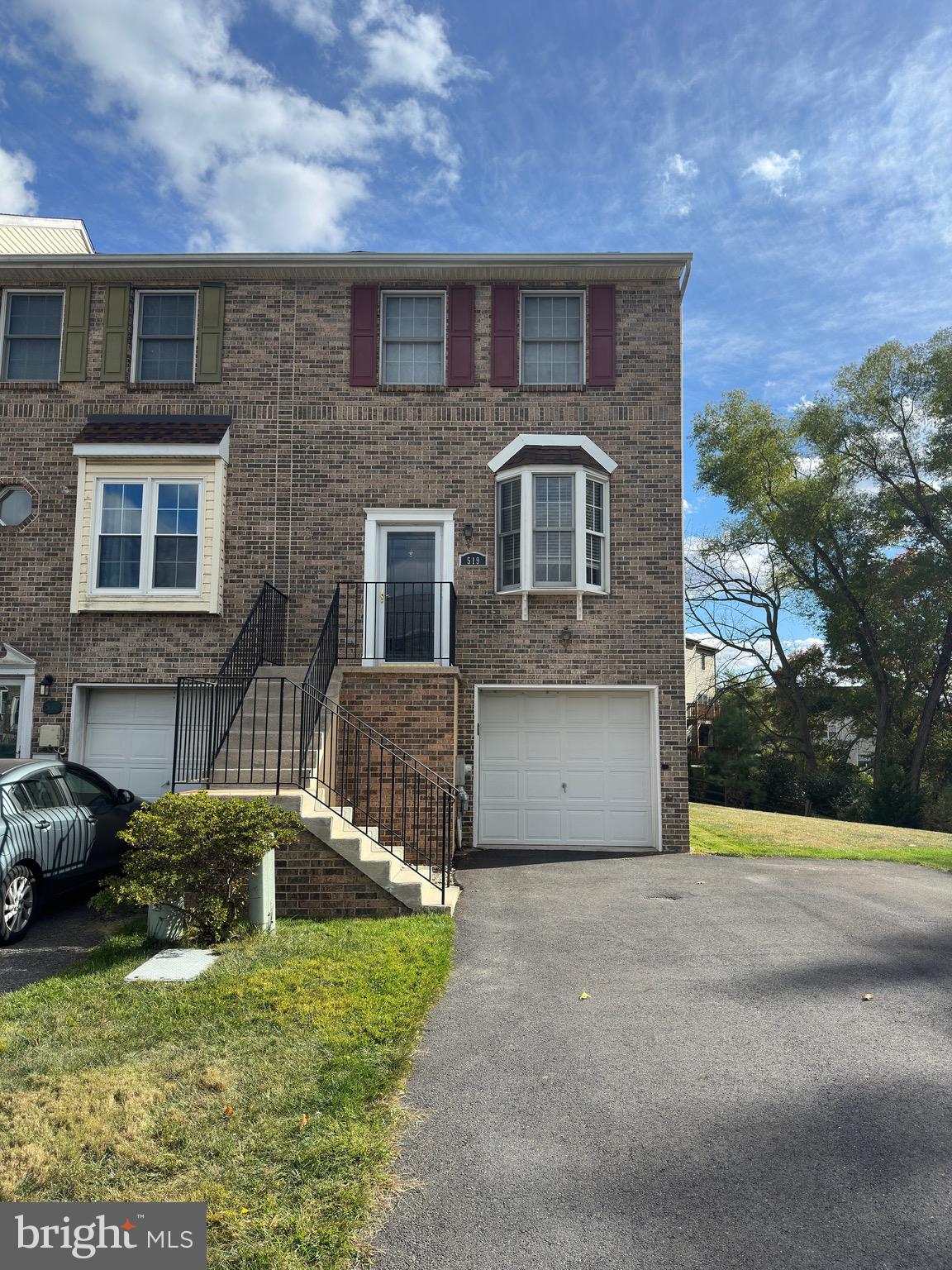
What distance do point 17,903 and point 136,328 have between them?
29.6 feet

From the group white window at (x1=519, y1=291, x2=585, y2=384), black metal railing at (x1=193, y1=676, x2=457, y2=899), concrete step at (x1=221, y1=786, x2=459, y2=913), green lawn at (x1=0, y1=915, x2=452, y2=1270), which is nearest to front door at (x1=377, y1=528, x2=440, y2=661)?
black metal railing at (x1=193, y1=676, x2=457, y2=899)

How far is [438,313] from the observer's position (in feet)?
42.9

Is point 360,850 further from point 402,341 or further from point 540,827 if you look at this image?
point 402,341

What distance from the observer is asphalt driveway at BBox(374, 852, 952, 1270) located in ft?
10.2

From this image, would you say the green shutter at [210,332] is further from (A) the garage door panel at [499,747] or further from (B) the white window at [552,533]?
(A) the garage door panel at [499,747]

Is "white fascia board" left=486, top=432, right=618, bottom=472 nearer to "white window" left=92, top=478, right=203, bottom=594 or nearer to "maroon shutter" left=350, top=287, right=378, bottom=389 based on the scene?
"maroon shutter" left=350, top=287, right=378, bottom=389

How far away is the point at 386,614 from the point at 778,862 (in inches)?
247

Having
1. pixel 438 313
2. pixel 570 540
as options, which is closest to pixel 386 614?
pixel 570 540

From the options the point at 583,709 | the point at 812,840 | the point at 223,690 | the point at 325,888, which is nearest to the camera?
the point at 325,888

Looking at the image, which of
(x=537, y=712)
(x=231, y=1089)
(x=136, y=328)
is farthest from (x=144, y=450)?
(x=231, y=1089)

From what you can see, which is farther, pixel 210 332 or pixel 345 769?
pixel 210 332

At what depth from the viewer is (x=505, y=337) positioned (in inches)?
505

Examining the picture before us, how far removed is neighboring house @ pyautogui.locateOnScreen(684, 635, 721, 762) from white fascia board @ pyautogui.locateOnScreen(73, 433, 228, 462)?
18.0m

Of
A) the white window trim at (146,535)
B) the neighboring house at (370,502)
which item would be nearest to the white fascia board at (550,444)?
the neighboring house at (370,502)
